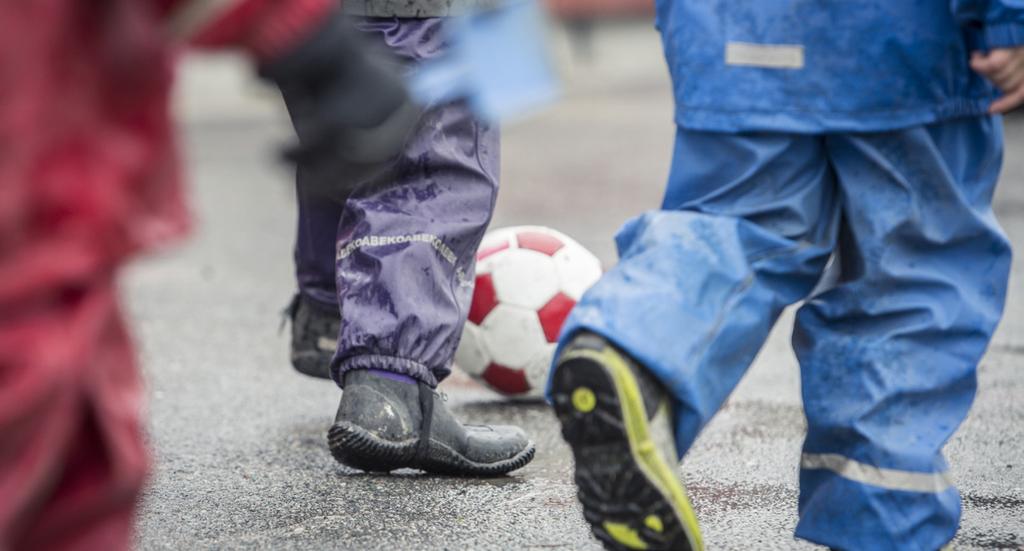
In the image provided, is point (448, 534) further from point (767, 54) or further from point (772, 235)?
point (767, 54)

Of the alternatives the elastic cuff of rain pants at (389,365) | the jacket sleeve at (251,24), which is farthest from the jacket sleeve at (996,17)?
the elastic cuff of rain pants at (389,365)

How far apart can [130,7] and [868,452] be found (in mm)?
1272

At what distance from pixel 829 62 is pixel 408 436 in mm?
1096

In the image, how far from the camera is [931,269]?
2.27m

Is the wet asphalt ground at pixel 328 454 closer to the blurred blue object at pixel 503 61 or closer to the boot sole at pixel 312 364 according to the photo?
the boot sole at pixel 312 364

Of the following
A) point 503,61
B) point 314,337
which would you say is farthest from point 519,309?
point 503,61

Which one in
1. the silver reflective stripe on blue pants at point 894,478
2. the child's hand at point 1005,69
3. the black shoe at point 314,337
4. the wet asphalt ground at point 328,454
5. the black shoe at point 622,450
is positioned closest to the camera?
the black shoe at point 622,450

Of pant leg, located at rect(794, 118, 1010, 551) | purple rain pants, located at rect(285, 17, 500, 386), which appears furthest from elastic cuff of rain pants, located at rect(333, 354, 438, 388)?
pant leg, located at rect(794, 118, 1010, 551)

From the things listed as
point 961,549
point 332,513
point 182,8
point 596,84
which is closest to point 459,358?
point 332,513

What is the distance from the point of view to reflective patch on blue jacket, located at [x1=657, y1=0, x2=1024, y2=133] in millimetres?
2191

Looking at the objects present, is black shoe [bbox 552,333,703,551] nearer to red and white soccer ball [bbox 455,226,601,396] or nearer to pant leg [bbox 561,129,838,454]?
pant leg [bbox 561,129,838,454]

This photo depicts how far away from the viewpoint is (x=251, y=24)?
1551 millimetres

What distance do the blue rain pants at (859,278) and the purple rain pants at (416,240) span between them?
655 mm

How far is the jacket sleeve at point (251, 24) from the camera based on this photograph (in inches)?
60.3
